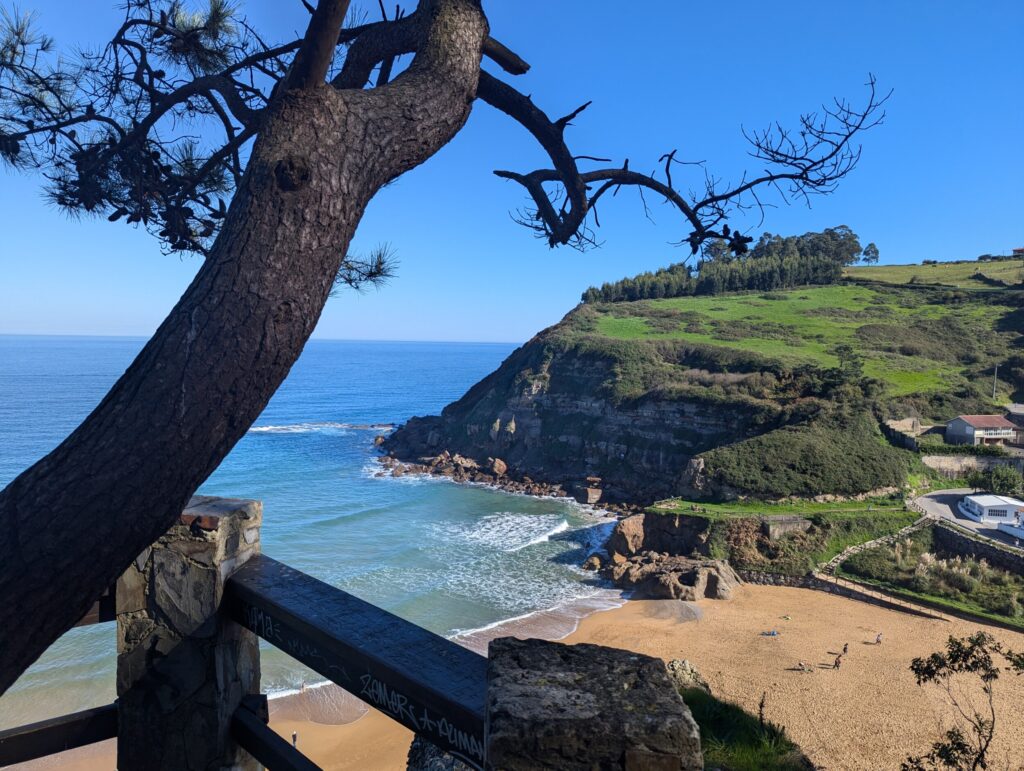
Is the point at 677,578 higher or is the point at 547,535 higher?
the point at 677,578

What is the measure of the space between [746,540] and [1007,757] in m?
12.4

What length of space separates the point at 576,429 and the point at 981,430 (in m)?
20.9

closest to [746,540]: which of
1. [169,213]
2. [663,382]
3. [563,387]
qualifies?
[663,382]

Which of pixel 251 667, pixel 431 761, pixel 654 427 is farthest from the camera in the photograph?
pixel 654 427

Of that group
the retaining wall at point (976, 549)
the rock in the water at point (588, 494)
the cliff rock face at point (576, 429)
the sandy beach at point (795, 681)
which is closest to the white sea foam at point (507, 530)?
the rock in the water at point (588, 494)

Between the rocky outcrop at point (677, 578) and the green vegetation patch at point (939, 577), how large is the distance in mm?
4768

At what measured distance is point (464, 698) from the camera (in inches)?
53.5

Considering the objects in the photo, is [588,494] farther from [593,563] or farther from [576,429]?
[593,563]

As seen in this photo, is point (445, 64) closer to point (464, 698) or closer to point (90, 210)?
point (464, 698)

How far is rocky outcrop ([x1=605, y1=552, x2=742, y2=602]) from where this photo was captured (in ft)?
69.3

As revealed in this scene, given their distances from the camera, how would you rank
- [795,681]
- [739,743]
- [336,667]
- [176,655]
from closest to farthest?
[336,667] → [176,655] → [739,743] → [795,681]

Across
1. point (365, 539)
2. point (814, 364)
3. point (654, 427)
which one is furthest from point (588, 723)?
Answer: point (814, 364)

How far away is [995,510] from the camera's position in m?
25.4

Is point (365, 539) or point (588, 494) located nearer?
point (365, 539)
